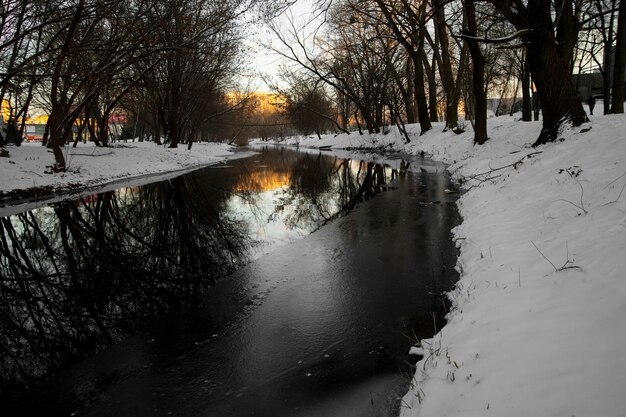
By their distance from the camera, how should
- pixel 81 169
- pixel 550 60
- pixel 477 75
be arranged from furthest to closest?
pixel 81 169, pixel 477 75, pixel 550 60

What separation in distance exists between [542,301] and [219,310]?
11.9 ft

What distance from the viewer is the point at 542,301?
11.2 ft

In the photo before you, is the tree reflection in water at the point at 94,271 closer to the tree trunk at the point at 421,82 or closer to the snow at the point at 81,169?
the snow at the point at 81,169

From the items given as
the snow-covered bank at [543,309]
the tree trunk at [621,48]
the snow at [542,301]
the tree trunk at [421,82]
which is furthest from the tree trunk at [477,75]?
the snow-covered bank at [543,309]

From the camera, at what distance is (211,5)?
66.9 ft

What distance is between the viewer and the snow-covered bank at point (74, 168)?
13852 mm

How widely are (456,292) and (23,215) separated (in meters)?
11.5

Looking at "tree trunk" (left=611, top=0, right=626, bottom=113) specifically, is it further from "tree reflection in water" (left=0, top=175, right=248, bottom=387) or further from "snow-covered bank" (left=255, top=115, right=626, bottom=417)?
"tree reflection in water" (left=0, top=175, right=248, bottom=387)

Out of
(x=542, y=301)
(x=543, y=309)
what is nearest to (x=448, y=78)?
(x=542, y=301)

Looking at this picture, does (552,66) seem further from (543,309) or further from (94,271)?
(94,271)

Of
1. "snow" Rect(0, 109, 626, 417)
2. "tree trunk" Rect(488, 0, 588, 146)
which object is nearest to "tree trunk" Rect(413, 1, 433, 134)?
"tree trunk" Rect(488, 0, 588, 146)

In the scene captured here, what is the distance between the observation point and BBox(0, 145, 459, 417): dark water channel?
10.7ft

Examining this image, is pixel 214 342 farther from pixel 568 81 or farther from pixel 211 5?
pixel 211 5

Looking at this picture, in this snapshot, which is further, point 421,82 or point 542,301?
point 421,82
